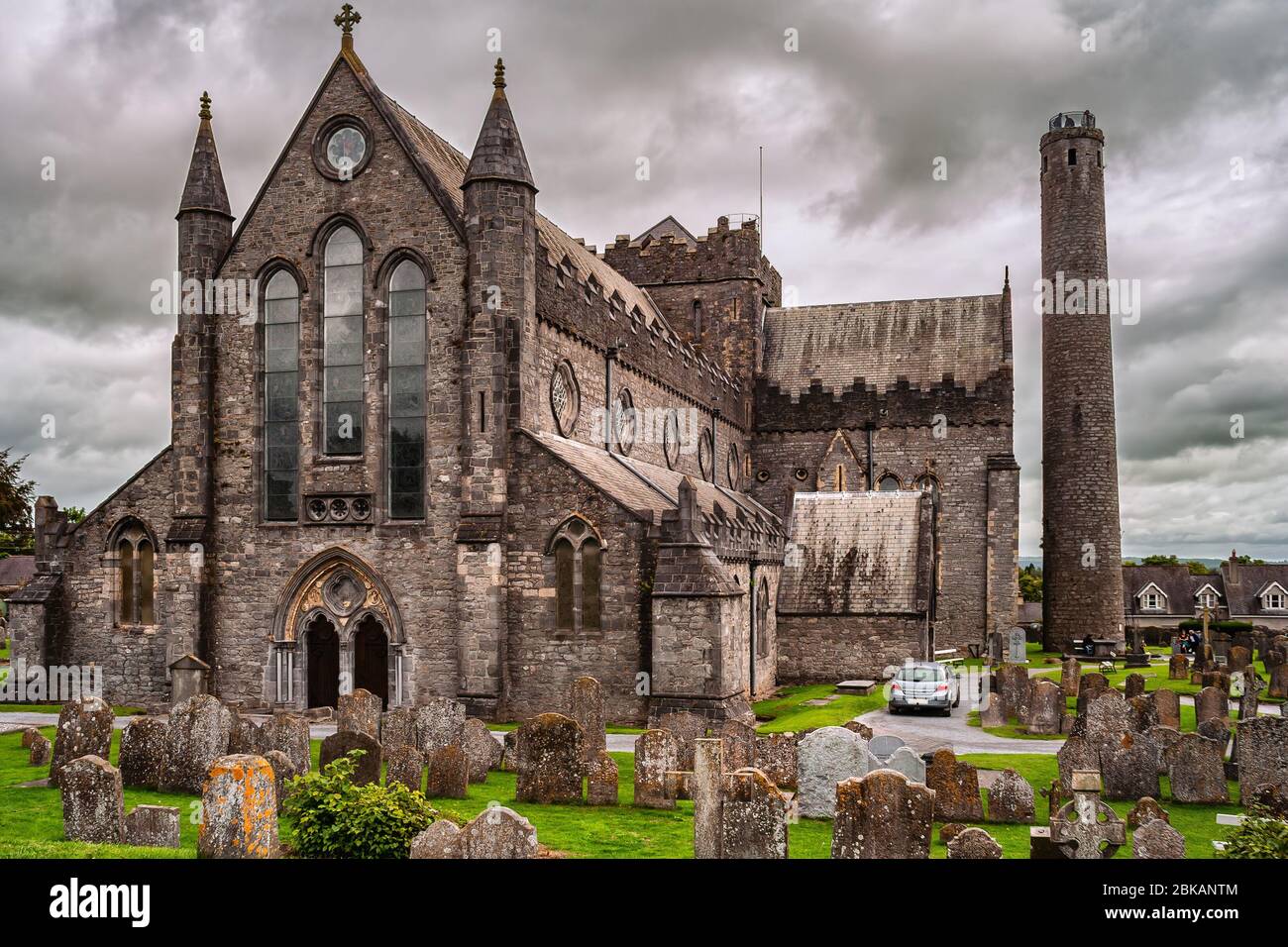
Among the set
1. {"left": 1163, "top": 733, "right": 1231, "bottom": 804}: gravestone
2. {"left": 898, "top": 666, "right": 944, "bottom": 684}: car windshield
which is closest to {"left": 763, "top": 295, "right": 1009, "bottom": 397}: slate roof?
{"left": 898, "top": 666, "right": 944, "bottom": 684}: car windshield

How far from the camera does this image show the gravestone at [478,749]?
1627 centimetres

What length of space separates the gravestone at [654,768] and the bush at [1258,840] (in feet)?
22.4

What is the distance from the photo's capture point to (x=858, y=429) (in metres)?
40.7

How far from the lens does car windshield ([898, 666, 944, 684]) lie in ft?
83.3

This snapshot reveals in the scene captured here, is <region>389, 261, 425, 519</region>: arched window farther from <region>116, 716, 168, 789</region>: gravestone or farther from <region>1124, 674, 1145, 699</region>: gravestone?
<region>1124, 674, 1145, 699</region>: gravestone

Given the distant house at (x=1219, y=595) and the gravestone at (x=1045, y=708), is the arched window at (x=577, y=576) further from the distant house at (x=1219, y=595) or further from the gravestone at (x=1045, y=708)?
the distant house at (x=1219, y=595)

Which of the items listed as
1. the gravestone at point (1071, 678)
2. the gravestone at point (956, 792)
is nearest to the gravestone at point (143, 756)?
the gravestone at point (956, 792)

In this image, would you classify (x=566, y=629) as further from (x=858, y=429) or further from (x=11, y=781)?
(x=858, y=429)

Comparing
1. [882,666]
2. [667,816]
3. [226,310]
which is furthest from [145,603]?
[882,666]

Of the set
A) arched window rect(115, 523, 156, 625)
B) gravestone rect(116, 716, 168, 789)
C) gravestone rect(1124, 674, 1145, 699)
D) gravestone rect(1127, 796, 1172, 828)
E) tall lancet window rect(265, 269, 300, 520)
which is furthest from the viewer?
arched window rect(115, 523, 156, 625)

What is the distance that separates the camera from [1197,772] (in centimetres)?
1549

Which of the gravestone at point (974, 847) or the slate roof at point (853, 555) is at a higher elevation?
the slate roof at point (853, 555)

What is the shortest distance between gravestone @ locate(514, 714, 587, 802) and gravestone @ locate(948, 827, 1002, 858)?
20.1 ft
